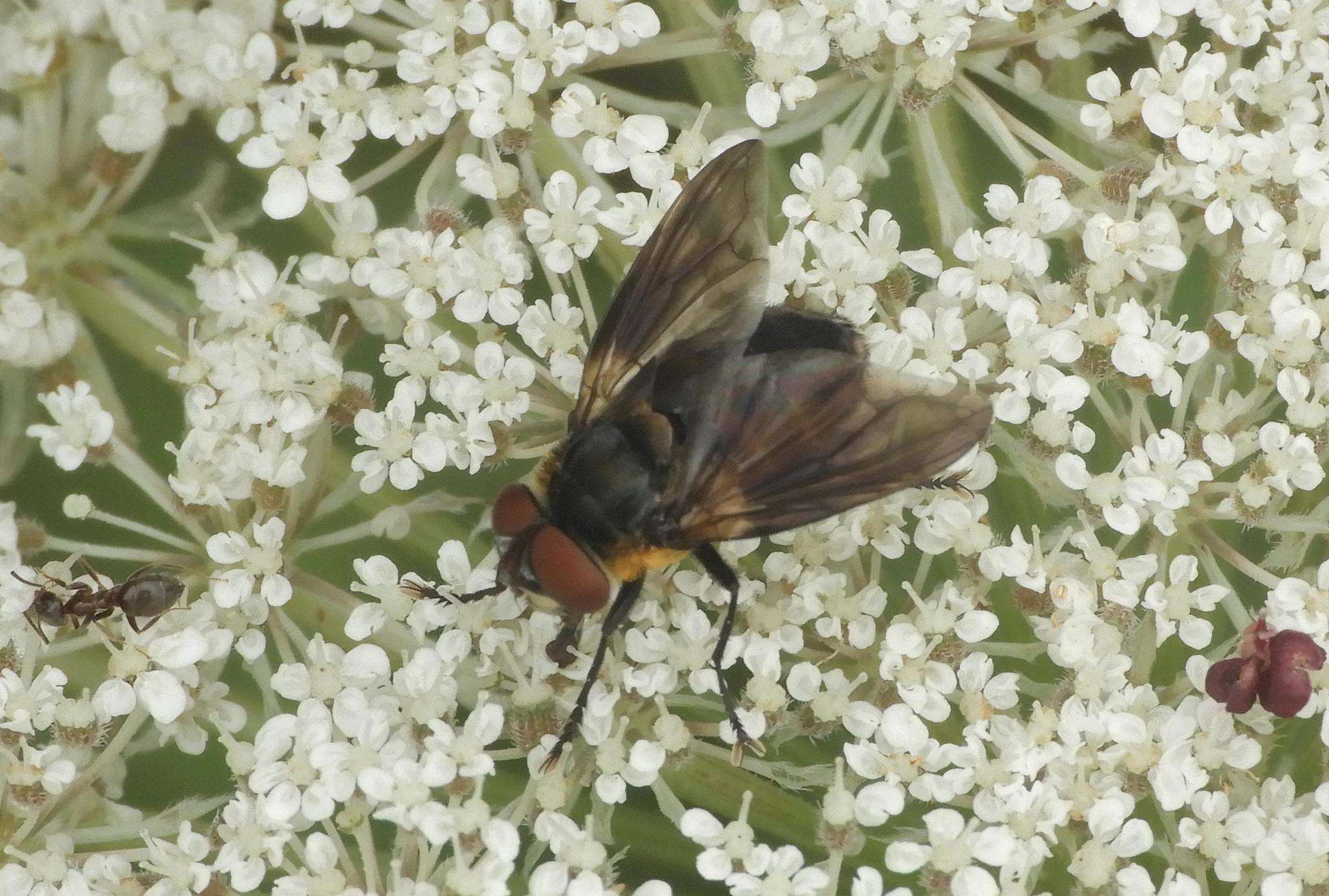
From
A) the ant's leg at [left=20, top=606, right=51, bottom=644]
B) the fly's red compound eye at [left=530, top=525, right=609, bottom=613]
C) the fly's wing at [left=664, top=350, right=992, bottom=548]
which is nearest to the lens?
the fly's wing at [left=664, top=350, right=992, bottom=548]

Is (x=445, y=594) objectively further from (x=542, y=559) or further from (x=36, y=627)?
(x=36, y=627)

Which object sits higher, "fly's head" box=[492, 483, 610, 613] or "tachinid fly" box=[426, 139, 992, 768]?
"tachinid fly" box=[426, 139, 992, 768]

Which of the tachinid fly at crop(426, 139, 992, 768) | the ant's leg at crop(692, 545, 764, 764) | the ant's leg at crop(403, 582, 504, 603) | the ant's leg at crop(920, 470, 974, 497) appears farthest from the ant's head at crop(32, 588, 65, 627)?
the ant's leg at crop(920, 470, 974, 497)

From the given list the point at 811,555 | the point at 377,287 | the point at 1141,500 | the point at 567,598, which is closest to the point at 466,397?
the point at 377,287

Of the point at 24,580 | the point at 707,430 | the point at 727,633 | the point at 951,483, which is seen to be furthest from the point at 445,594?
the point at 951,483

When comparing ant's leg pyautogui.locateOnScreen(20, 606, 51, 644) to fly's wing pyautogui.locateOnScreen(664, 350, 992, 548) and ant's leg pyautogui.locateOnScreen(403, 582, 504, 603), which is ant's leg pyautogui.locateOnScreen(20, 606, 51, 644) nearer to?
ant's leg pyautogui.locateOnScreen(403, 582, 504, 603)

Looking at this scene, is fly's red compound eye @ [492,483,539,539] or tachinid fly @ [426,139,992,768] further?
fly's red compound eye @ [492,483,539,539]

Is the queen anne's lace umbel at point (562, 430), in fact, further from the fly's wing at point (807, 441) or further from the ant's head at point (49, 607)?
the fly's wing at point (807, 441)
